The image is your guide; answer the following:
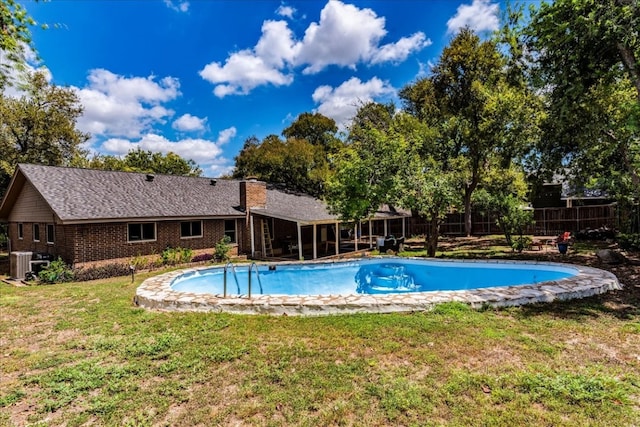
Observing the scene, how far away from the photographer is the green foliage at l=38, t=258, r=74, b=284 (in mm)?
12516

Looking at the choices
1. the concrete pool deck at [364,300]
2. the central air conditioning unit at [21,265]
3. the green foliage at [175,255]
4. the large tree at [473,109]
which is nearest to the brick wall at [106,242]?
the green foliage at [175,255]

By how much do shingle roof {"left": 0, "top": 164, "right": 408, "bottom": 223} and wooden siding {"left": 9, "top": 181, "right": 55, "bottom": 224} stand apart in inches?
17.6

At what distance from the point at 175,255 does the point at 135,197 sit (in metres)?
3.53

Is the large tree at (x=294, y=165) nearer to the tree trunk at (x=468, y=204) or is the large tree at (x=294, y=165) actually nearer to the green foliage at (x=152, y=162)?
the tree trunk at (x=468, y=204)

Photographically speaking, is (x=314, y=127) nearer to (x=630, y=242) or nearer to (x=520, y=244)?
(x=520, y=244)

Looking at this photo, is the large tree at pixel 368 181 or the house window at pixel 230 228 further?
the house window at pixel 230 228

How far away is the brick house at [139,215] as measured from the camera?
1409cm

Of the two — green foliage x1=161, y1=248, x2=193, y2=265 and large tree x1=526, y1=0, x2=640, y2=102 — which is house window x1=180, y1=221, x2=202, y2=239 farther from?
large tree x1=526, y1=0, x2=640, y2=102

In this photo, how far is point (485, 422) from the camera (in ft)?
11.0

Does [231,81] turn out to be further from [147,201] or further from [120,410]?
[120,410]

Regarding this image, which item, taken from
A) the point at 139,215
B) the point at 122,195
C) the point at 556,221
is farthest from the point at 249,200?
Result: the point at 556,221

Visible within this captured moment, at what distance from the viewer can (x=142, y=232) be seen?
51.1 ft

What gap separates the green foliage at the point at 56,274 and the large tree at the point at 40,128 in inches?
562

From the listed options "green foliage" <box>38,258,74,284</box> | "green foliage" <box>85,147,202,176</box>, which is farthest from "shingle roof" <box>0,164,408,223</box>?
"green foliage" <box>85,147,202,176</box>
